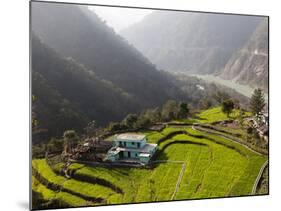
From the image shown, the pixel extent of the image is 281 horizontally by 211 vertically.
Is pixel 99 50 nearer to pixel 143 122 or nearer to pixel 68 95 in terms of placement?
pixel 68 95

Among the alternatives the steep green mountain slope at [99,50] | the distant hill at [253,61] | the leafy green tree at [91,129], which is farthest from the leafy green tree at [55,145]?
the distant hill at [253,61]

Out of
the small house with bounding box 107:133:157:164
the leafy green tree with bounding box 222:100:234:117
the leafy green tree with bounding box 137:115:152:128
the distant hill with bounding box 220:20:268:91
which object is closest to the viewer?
the small house with bounding box 107:133:157:164

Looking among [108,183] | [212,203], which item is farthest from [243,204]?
[108,183]

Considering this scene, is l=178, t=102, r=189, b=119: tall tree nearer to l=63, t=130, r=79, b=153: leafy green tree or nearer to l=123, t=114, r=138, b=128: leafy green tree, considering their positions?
l=123, t=114, r=138, b=128: leafy green tree

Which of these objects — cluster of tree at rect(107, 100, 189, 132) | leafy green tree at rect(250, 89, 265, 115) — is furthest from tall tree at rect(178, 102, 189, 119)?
leafy green tree at rect(250, 89, 265, 115)

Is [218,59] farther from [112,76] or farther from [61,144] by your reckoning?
[61,144]

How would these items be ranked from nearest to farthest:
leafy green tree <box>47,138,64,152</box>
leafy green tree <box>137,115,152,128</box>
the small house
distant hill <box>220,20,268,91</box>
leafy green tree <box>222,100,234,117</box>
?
leafy green tree <box>47,138,64,152</box> < the small house < leafy green tree <box>137,115,152,128</box> < leafy green tree <box>222,100,234,117</box> < distant hill <box>220,20,268,91</box>

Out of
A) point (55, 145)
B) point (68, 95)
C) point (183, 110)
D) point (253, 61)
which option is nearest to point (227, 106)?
point (183, 110)
